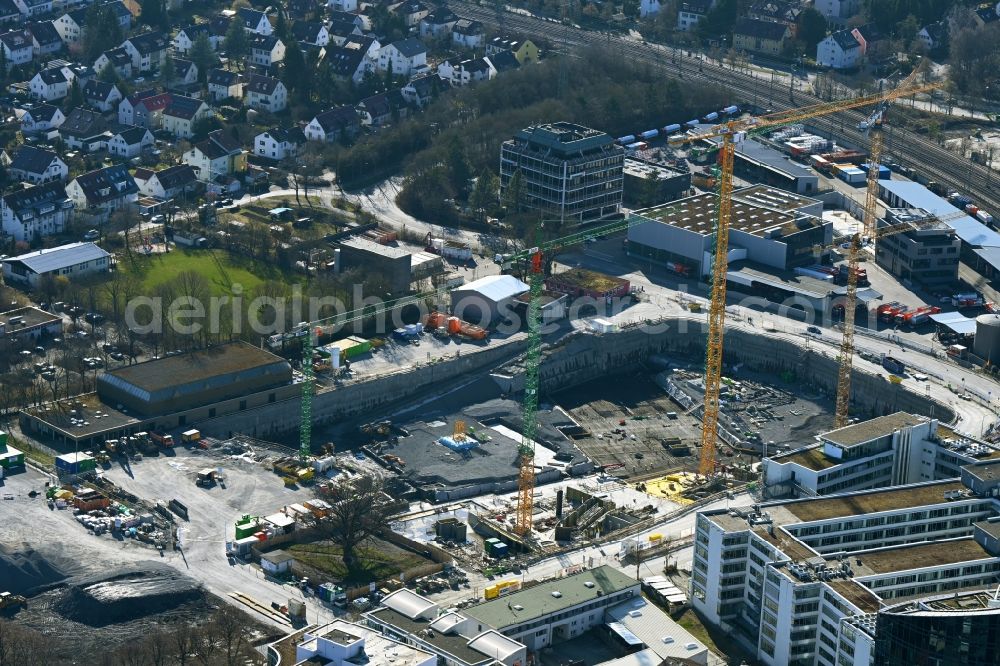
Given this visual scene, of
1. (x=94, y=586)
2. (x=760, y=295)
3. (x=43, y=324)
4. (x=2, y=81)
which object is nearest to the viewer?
(x=94, y=586)

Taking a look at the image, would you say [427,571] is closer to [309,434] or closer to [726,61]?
[309,434]

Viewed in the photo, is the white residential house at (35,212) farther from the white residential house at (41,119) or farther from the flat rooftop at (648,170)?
the flat rooftop at (648,170)

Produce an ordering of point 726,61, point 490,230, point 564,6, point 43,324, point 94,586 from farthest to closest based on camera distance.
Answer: point 564,6 < point 726,61 < point 490,230 < point 43,324 < point 94,586

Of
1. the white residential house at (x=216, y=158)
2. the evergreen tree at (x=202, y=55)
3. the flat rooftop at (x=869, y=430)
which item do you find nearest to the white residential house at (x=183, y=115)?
the white residential house at (x=216, y=158)

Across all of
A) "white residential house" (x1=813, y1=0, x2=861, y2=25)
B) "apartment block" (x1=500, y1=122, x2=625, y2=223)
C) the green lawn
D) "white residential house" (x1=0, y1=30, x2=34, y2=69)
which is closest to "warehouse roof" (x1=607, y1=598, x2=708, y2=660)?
the green lawn

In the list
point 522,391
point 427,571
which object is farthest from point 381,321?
point 427,571

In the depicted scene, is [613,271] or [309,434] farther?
[613,271]
